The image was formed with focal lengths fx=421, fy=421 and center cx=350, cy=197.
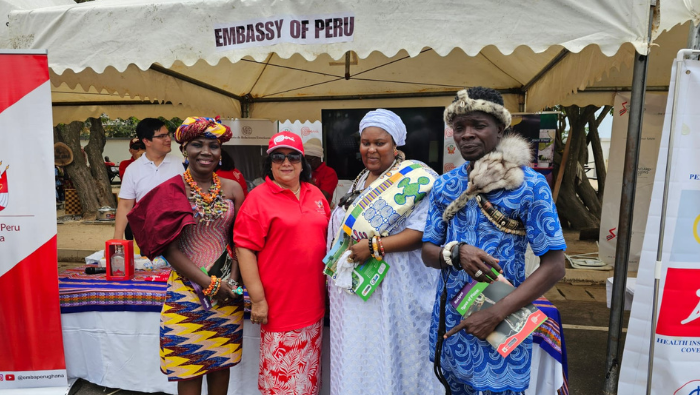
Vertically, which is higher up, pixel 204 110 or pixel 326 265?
pixel 204 110

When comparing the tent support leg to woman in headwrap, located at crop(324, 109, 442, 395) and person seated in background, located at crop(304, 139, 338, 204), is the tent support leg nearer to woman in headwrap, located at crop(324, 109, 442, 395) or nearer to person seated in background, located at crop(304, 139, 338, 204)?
woman in headwrap, located at crop(324, 109, 442, 395)

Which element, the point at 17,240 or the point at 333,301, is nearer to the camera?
the point at 333,301

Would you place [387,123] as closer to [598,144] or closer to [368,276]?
[368,276]

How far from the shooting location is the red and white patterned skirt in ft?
7.51

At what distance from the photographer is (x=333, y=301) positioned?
2398 millimetres

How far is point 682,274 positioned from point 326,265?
1985 mm

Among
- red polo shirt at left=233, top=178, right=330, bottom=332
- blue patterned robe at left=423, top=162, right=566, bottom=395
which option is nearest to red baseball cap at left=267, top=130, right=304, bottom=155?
red polo shirt at left=233, top=178, right=330, bottom=332

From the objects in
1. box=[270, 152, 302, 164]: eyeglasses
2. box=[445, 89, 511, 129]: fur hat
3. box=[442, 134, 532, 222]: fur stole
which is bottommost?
box=[442, 134, 532, 222]: fur stole

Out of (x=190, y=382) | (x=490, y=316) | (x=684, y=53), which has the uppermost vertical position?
(x=684, y=53)

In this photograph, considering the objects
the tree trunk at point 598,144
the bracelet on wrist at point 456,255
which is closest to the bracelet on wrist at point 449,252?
the bracelet on wrist at point 456,255

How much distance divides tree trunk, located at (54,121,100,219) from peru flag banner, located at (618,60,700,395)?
1260 cm

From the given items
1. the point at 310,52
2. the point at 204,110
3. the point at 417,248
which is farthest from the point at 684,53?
the point at 204,110

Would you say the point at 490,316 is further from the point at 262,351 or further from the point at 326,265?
the point at 262,351

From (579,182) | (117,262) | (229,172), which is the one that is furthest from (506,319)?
(579,182)
